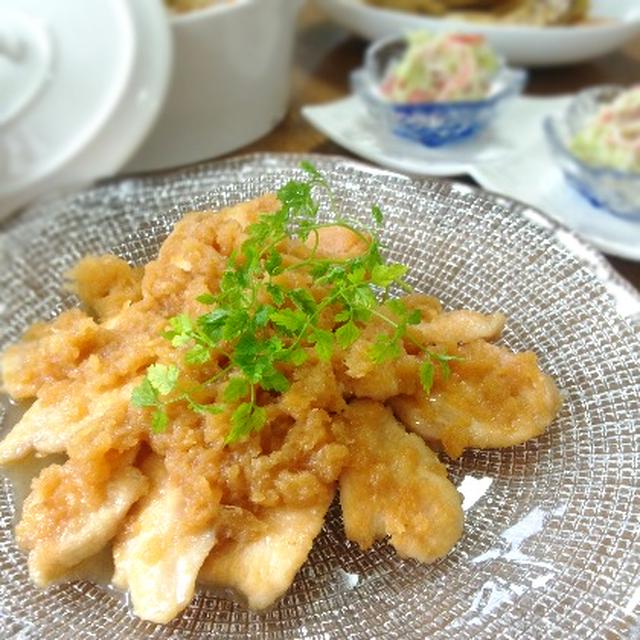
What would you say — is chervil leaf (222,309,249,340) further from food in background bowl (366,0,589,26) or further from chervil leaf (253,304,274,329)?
food in background bowl (366,0,589,26)

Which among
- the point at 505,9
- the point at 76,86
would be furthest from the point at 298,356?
the point at 505,9

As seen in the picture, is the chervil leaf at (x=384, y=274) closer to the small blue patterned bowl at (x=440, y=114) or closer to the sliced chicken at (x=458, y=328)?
the sliced chicken at (x=458, y=328)

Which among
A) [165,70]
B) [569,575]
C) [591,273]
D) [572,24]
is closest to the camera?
[569,575]

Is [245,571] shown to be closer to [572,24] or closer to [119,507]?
[119,507]

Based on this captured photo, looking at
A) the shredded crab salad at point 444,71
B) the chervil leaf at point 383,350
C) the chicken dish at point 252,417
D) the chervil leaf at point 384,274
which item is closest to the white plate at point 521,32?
the shredded crab salad at point 444,71

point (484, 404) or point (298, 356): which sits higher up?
point (298, 356)

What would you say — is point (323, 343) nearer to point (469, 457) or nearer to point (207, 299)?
point (207, 299)

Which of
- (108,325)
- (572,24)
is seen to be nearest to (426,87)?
(572,24)
